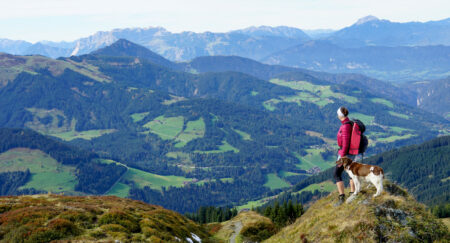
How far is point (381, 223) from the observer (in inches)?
715

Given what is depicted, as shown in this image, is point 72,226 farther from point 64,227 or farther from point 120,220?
point 120,220

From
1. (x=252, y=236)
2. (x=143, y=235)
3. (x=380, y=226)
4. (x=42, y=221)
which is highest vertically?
(x=380, y=226)

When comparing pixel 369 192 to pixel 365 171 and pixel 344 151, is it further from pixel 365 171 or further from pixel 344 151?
pixel 344 151

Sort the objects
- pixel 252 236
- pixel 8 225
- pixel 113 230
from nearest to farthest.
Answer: pixel 8 225
pixel 113 230
pixel 252 236

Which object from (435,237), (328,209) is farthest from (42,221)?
(435,237)

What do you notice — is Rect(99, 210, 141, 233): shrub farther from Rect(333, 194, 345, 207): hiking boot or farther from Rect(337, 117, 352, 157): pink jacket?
Rect(337, 117, 352, 157): pink jacket

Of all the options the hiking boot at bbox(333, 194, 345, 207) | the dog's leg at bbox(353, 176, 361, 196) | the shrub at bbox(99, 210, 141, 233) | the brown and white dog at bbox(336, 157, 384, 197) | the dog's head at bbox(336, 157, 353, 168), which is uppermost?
the dog's head at bbox(336, 157, 353, 168)

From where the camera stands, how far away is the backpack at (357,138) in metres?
21.1

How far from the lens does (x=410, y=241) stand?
17.4 m

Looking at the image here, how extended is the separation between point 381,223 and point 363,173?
3.61 m

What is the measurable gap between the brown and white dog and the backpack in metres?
0.83

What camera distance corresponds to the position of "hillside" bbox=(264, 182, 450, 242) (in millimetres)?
17688

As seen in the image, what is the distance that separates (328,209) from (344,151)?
15.3 ft

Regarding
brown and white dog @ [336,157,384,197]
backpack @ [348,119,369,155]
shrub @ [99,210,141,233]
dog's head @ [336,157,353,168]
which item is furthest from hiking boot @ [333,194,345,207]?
shrub @ [99,210,141,233]
